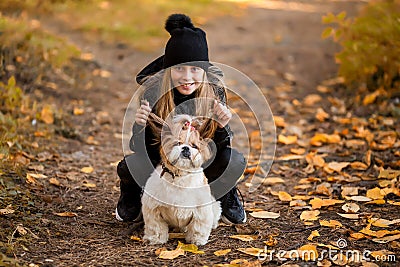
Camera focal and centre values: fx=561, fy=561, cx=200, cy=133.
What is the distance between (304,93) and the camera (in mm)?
7258

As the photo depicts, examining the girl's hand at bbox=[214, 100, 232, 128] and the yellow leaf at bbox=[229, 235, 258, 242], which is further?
the yellow leaf at bbox=[229, 235, 258, 242]

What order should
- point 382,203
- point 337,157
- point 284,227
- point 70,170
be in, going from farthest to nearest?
point 337,157
point 70,170
point 382,203
point 284,227

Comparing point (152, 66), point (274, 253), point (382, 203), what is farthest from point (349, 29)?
point (274, 253)

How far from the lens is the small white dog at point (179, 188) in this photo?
3.07 metres

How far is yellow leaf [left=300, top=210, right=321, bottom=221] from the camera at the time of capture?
3734mm

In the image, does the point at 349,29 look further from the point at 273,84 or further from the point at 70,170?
the point at 70,170

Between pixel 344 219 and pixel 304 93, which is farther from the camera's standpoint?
pixel 304 93

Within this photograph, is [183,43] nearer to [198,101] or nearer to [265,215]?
[198,101]

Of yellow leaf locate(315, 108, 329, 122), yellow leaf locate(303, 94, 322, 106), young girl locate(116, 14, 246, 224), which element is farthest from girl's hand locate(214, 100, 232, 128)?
yellow leaf locate(303, 94, 322, 106)

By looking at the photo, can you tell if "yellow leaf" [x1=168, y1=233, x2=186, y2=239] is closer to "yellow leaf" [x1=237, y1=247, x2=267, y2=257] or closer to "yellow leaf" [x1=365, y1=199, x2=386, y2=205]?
"yellow leaf" [x1=237, y1=247, x2=267, y2=257]

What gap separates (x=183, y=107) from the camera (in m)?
3.42

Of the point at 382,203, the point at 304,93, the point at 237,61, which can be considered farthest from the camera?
the point at 237,61

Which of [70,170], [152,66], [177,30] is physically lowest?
[70,170]

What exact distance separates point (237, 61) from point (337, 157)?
3745mm
